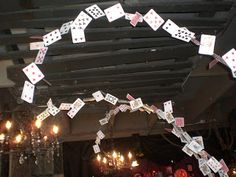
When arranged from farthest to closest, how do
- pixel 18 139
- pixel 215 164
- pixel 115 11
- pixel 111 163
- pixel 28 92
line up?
pixel 111 163 → pixel 18 139 → pixel 215 164 → pixel 28 92 → pixel 115 11

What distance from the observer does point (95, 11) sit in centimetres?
311

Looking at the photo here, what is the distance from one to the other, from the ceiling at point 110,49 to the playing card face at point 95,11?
13 centimetres

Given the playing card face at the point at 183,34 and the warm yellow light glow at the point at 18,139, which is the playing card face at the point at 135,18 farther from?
the warm yellow light glow at the point at 18,139

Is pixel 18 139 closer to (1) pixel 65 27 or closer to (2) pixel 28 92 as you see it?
(2) pixel 28 92

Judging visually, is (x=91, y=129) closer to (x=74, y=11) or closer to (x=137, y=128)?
(x=137, y=128)

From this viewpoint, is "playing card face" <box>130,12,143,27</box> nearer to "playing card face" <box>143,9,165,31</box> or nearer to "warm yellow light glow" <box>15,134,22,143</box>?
"playing card face" <box>143,9,165,31</box>

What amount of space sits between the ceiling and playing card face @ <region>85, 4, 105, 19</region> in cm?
13

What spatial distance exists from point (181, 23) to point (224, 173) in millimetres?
2035

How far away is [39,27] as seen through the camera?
11.6 feet

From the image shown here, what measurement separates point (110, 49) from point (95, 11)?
96 cm

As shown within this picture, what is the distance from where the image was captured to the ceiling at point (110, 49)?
3.30 meters

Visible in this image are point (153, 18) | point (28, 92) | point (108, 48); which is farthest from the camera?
point (108, 48)

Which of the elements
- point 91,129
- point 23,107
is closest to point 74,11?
point 23,107

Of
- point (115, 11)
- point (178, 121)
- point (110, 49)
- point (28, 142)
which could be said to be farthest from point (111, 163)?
point (115, 11)
